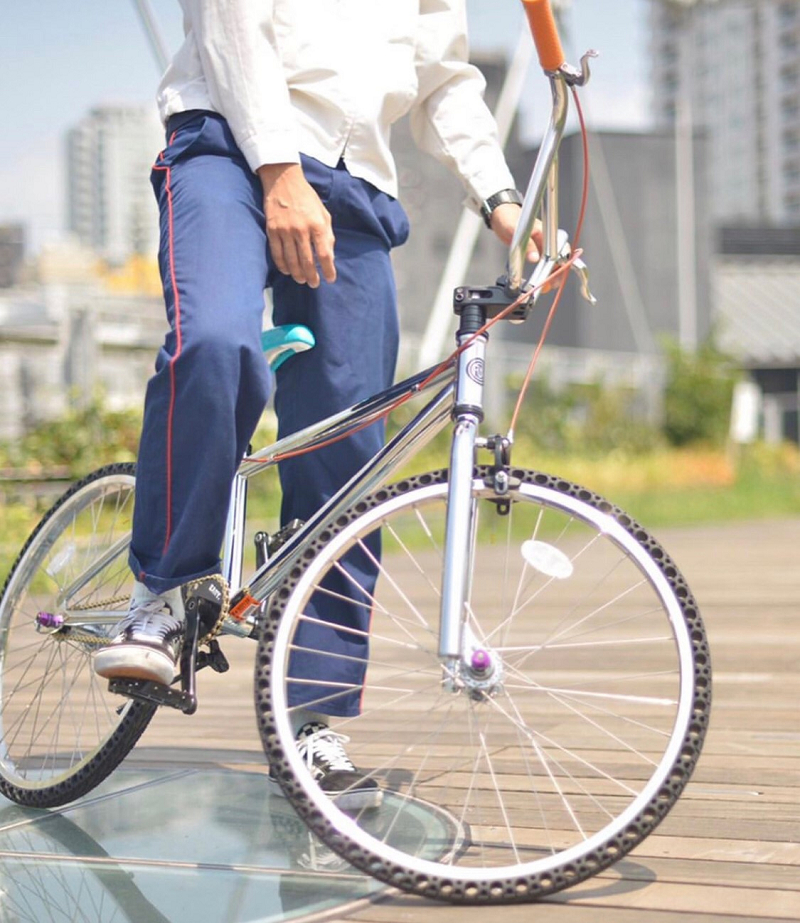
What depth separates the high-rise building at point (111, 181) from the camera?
9.82 m

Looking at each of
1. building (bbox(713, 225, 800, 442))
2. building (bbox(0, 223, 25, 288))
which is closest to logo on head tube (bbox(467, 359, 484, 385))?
building (bbox(0, 223, 25, 288))

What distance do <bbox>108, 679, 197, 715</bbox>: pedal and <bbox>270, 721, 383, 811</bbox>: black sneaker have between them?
0.24m

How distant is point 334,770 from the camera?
208 cm

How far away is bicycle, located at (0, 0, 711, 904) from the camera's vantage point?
1.59 metres

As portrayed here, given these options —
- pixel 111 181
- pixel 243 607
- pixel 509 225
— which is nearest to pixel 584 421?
pixel 111 181

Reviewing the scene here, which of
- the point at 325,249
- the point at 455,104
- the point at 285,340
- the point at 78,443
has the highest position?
the point at 455,104

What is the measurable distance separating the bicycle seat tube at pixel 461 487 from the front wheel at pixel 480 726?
26 mm

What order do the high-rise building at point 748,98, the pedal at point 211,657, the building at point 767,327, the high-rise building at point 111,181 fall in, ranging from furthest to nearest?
the high-rise building at point 748,98 < the building at point 767,327 < the high-rise building at point 111,181 < the pedal at point 211,657

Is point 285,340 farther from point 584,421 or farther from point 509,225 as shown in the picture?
point 584,421

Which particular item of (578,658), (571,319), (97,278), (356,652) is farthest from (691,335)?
(356,652)

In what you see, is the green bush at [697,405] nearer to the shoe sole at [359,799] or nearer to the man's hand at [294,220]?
the shoe sole at [359,799]

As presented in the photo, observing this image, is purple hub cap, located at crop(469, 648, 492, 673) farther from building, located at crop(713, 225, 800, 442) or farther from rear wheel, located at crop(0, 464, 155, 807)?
building, located at crop(713, 225, 800, 442)

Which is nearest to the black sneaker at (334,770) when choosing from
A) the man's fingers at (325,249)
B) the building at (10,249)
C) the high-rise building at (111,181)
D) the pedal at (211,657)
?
the pedal at (211,657)

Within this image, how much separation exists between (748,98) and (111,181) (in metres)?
86.2
